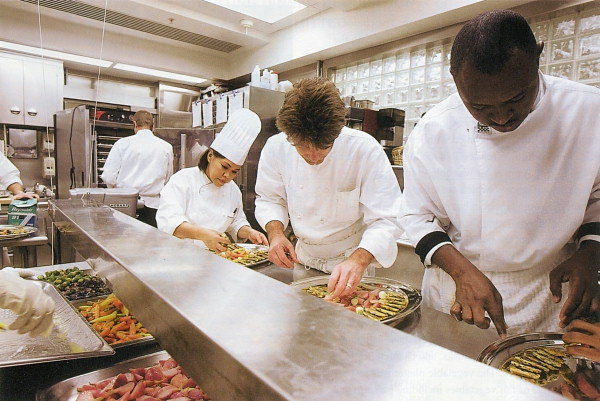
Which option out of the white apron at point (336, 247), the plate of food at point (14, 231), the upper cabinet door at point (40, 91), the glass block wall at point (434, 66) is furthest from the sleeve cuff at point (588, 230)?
the upper cabinet door at point (40, 91)

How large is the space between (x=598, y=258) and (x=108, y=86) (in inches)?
290

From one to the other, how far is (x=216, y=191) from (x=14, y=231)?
140 centimetres

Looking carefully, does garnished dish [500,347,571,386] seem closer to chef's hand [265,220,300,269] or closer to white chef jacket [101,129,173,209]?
chef's hand [265,220,300,269]

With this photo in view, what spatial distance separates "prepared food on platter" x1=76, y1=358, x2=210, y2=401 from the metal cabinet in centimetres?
562

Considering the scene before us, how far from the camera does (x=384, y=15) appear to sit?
426 cm

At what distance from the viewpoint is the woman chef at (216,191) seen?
8.63ft

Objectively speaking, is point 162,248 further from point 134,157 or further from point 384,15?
point 134,157

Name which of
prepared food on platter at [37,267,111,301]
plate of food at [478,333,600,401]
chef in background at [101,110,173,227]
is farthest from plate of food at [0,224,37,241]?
plate of food at [478,333,600,401]

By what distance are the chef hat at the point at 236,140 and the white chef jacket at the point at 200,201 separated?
0.32 m

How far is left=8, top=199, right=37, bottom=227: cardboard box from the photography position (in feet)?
9.62

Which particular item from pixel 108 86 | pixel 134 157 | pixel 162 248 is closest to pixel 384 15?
pixel 134 157

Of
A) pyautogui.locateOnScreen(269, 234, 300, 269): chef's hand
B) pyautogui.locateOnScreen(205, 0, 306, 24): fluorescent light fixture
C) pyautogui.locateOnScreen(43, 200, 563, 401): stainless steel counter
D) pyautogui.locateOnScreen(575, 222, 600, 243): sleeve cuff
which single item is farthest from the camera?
pyautogui.locateOnScreen(205, 0, 306, 24): fluorescent light fixture

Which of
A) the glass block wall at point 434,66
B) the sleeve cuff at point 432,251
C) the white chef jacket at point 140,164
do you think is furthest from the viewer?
the white chef jacket at point 140,164

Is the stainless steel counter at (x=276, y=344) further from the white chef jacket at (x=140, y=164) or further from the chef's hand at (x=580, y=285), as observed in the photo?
the white chef jacket at (x=140, y=164)
